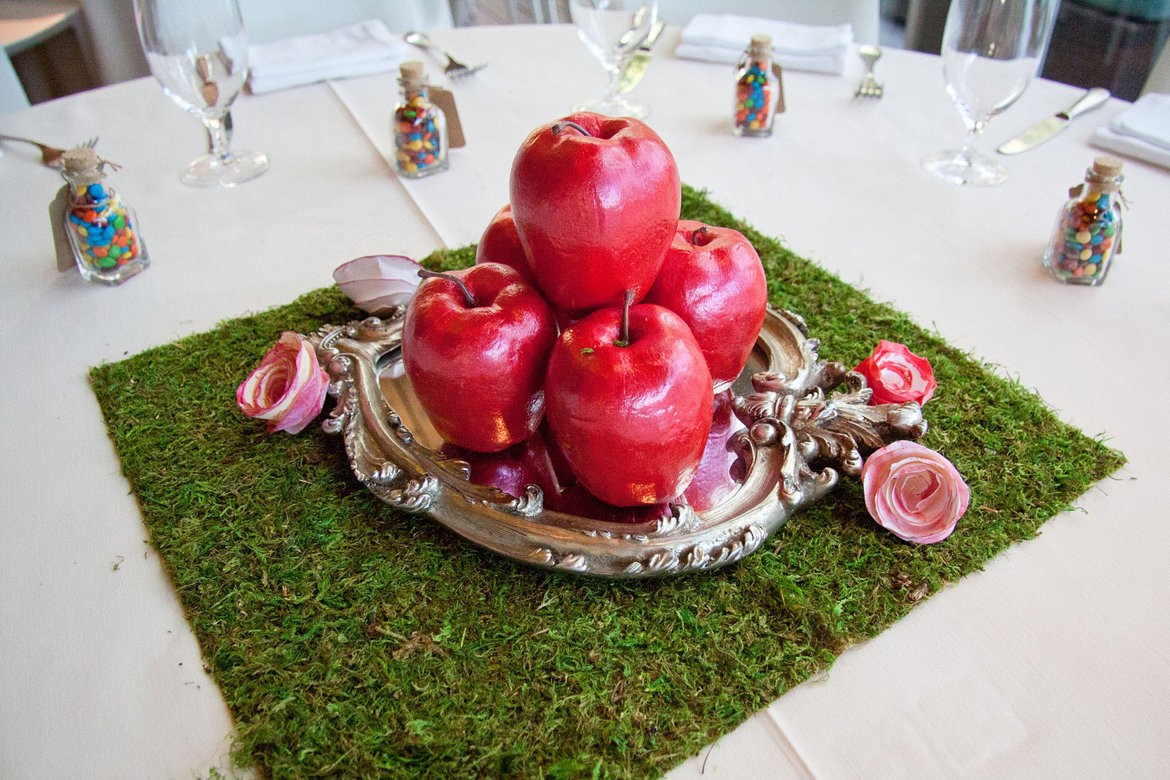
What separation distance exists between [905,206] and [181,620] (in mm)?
855

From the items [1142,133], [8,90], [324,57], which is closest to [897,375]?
[1142,133]

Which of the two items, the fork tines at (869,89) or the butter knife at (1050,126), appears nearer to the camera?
the butter knife at (1050,126)

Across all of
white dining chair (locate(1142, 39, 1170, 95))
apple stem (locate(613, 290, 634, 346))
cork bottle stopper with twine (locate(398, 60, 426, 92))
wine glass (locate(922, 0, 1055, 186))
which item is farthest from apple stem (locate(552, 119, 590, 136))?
white dining chair (locate(1142, 39, 1170, 95))

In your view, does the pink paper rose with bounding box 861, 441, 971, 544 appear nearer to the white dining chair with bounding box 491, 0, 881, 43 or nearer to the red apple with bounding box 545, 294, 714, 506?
the red apple with bounding box 545, 294, 714, 506

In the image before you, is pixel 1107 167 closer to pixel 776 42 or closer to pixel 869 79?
pixel 869 79

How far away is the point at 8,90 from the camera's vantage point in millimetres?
1365

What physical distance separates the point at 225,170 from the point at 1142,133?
1.14 metres

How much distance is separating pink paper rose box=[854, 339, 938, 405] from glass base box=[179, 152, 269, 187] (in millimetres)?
805

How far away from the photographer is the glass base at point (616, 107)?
1.15 m

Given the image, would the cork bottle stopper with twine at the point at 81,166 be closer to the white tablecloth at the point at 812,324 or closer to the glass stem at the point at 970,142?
the white tablecloth at the point at 812,324

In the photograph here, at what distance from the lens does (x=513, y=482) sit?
1.92 feet

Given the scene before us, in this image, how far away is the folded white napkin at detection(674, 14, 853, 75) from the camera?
1.21 meters

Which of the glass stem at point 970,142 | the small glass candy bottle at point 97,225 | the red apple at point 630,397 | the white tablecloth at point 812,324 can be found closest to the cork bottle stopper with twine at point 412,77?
the white tablecloth at point 812,324

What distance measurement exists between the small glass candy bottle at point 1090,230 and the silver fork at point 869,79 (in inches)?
16.8
